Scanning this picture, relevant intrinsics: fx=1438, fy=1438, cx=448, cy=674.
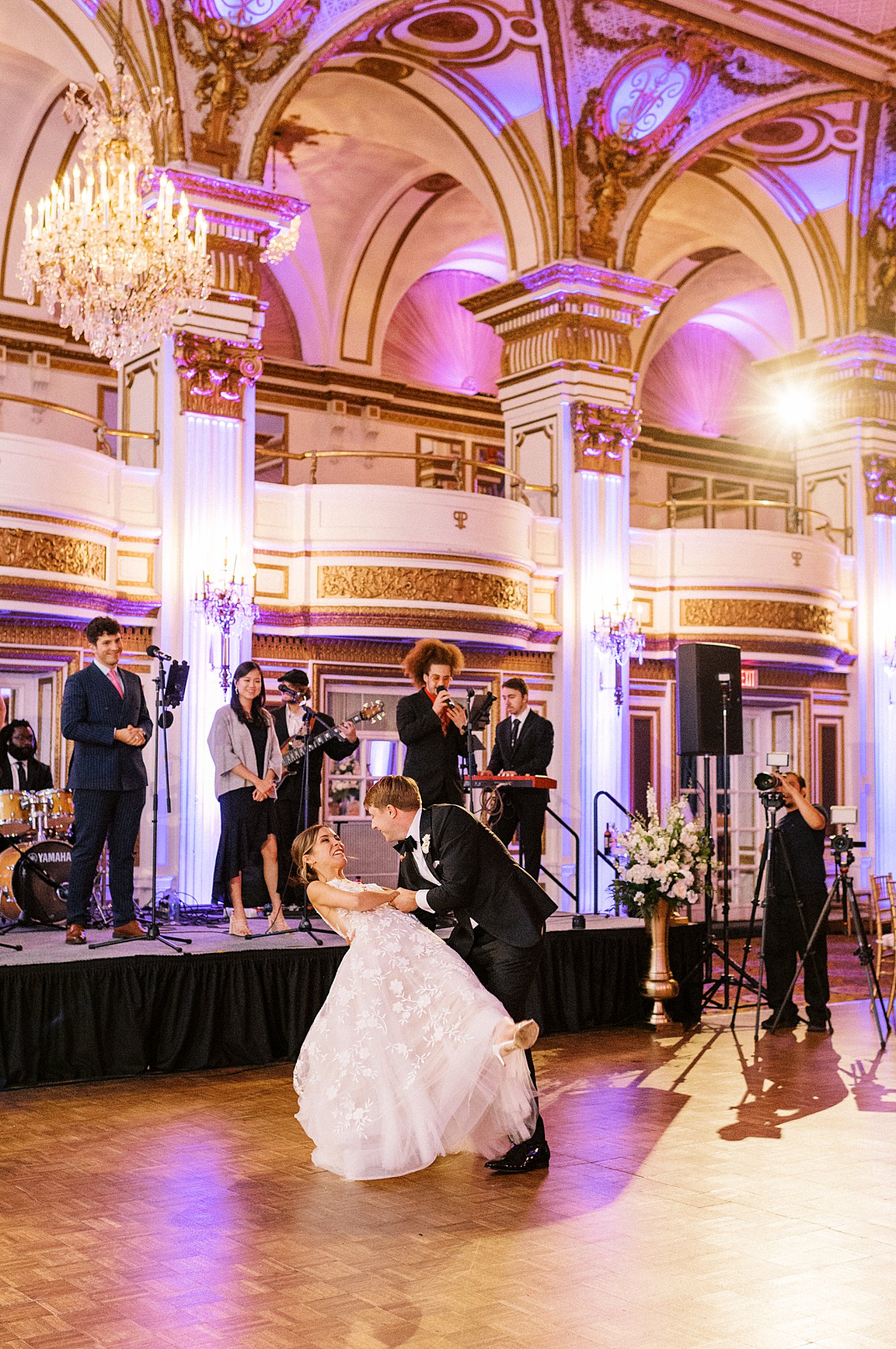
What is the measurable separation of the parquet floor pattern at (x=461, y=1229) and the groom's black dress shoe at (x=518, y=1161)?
7 centimetres

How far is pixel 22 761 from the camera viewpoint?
9266mm

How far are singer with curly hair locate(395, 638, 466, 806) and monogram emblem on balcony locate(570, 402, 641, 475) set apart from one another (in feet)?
19.5

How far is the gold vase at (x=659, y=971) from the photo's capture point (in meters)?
8.23

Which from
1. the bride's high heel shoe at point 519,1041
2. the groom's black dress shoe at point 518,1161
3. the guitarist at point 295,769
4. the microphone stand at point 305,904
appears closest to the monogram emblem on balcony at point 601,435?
the guitarist at point 295,769

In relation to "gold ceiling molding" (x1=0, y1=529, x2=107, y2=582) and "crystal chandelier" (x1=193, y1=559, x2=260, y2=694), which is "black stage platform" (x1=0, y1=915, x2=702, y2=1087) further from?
"crystal chandelier" (x1=193, y1=559, x2=260, y2=694)

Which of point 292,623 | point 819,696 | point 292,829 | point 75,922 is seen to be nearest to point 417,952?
point 75,922

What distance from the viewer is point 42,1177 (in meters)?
4.89

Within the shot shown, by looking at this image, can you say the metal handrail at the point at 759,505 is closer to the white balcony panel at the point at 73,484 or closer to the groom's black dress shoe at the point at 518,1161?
the white balcony panel at the point at 73,484

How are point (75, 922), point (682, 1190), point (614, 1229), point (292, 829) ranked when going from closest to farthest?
point (614, 1229)
point (682, 1190)
point (75, 922)
point (292, 829)

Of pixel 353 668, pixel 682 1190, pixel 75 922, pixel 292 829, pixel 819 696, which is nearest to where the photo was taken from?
pixel 682 1190

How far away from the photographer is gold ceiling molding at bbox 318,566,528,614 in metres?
11.7

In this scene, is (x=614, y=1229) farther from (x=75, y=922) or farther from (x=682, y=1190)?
(x=75, y=922)

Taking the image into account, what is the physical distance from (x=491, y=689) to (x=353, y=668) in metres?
1.31

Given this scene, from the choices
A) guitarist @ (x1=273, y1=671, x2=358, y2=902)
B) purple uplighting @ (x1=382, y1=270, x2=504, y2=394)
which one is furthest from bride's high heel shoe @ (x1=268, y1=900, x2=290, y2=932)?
purple uplighting @ (x1=382, y1=270, x2=504, y2=394)
